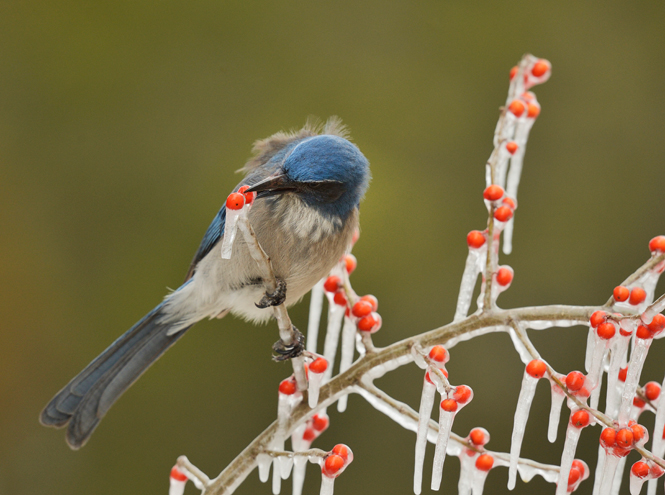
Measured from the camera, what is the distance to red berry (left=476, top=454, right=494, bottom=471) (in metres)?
1.15

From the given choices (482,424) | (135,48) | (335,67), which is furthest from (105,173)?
(482,424)

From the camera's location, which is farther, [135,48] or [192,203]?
[135,48]

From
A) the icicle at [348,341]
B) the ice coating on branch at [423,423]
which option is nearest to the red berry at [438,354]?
the ice coating on branch at [423,423]

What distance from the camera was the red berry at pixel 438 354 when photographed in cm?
110

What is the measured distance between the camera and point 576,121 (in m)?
3.00

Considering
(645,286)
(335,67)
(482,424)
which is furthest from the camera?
(335,67)

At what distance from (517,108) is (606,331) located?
0.51m

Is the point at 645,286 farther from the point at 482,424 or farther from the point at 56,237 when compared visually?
the point at 56,237

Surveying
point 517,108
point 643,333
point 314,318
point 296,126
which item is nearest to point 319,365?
point 314,318

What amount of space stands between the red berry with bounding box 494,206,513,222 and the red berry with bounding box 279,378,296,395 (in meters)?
0.46

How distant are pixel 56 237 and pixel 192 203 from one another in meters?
0.58

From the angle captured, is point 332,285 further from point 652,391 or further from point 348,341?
point 652,391

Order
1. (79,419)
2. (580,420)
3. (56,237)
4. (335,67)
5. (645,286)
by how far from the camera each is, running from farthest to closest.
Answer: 1. (335,67)
2. (56,237)
3. (79,419)
4. (645,286)
5. (580,420)

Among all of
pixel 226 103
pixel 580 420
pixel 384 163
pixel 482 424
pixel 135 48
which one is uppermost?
pixel 135 48
